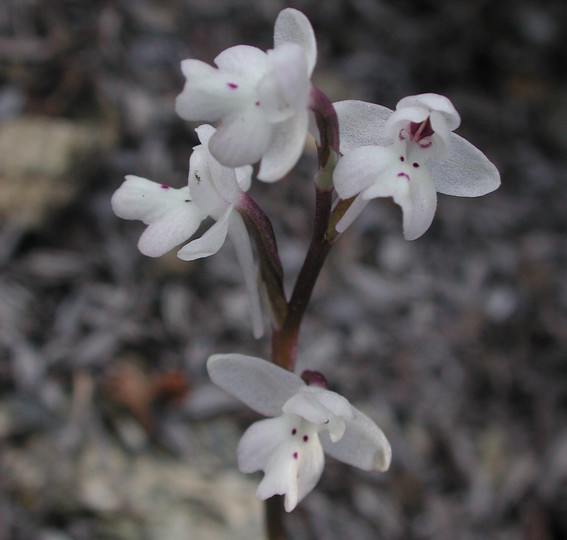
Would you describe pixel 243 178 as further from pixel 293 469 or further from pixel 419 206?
pixel 293 469

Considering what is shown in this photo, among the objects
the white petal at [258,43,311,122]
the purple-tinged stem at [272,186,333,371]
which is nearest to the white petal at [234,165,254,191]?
the purple-tinged stem at [272,186,333,371]

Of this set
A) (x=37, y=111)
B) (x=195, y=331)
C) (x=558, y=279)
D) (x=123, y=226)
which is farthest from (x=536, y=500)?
(x=37, y=111)

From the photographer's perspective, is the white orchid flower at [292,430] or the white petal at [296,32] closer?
the white petal at [296,32]

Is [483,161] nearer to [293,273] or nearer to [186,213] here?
[186,213]

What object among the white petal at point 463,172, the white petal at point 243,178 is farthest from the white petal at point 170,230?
the white petal at point 463,172

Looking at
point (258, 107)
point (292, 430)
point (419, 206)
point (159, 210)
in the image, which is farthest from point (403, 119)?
point (292, 430)

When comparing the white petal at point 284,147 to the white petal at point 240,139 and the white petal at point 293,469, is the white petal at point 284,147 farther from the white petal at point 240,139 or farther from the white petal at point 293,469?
the white petal at point 293,469

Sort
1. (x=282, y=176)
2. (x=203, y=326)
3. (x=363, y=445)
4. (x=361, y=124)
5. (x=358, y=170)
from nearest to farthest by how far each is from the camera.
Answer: (x=282, y=176)
(x=358, y=170)
(x=361, y=124)
(x=363, y=445)
(x=203, y=326)
